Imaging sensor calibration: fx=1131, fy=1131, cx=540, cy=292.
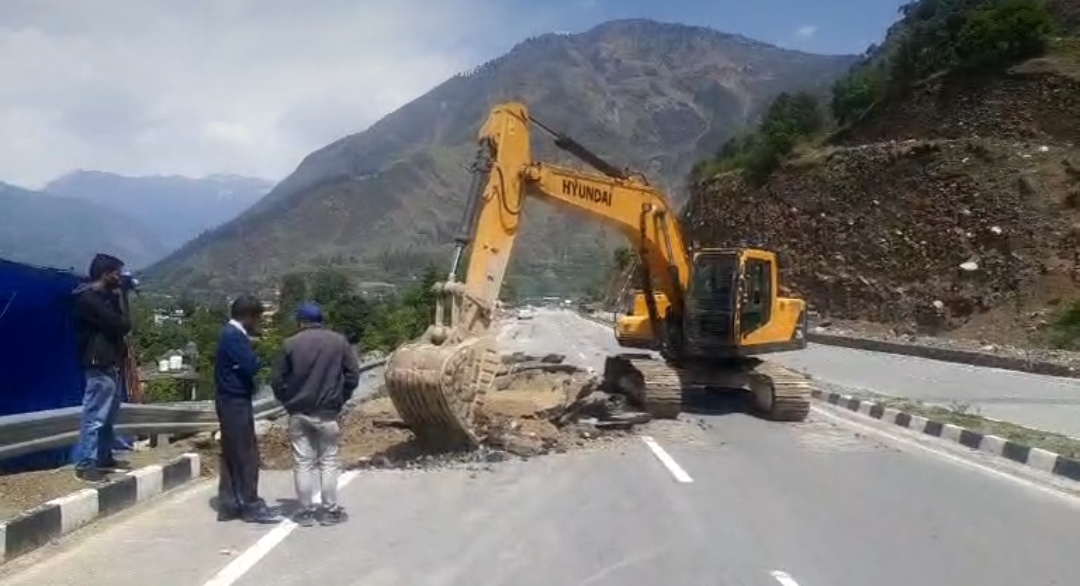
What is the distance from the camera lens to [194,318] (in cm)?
7706

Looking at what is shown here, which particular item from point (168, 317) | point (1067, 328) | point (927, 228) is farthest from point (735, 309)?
point (168, 317)

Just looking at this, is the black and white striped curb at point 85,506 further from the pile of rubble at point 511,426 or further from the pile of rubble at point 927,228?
the pile of rubble at point 927,228

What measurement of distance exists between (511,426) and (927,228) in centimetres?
3726

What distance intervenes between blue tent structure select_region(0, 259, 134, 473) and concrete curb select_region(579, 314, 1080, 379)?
23630 millimetres

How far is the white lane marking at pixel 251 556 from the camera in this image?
7086 millimetres

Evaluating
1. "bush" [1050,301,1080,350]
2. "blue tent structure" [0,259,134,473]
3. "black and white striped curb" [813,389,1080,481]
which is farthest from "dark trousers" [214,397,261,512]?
"bush" [1050,301,1080,350]

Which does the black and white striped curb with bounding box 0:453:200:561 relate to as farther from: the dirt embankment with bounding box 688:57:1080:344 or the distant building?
the distant building

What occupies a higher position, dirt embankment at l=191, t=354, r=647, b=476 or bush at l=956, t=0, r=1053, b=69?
bush at l=956, t=0, r=1053, b=69

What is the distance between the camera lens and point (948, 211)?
4584cm

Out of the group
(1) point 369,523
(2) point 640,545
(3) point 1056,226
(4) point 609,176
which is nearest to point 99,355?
(1) point 369,523

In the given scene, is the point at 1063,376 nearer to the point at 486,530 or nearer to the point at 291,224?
the point at 486,530

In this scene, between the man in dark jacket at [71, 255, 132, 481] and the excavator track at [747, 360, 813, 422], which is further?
the excavator track at [747, 360, 813, 422]

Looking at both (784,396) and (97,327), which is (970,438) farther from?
(97,327)

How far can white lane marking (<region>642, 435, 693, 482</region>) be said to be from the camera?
11367mm
